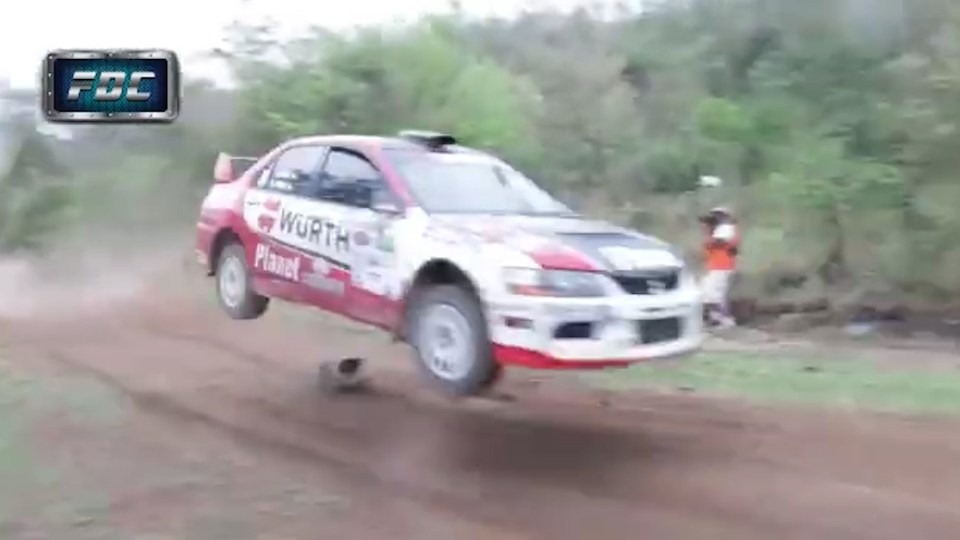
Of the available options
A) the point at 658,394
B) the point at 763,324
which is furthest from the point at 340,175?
the point at 763,324

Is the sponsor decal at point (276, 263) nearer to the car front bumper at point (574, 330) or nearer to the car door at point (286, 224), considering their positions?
the car door at point (286, 224)

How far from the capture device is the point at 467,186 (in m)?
5.76

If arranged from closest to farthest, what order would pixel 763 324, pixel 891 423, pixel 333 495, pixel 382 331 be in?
1. pixel 333 495
2. pixel 382 331
3. pixel 891 423
4. pixel 763 324

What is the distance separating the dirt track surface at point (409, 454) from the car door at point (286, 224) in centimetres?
28

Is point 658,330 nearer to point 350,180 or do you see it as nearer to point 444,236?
point 444,236

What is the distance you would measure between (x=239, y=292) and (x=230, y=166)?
0.69 metres

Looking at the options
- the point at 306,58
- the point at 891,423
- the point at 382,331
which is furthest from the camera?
the point at 306,58

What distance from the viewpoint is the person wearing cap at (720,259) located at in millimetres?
7387

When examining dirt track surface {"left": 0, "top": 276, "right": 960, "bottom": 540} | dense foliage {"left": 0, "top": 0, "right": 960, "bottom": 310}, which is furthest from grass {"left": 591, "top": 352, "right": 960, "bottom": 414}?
dense foliage {"left": 0, "top": 0, "right": 960, "bottom": 310}

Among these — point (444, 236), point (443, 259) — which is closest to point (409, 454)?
point (443, 259)

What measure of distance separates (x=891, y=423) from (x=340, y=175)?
3.18 m

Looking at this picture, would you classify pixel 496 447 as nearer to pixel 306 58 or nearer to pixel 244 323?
pixel 244 323

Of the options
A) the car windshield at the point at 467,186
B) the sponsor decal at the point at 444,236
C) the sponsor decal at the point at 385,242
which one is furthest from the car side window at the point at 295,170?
the sponsor decal at the point at 444,236

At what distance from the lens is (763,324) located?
27.4ft
